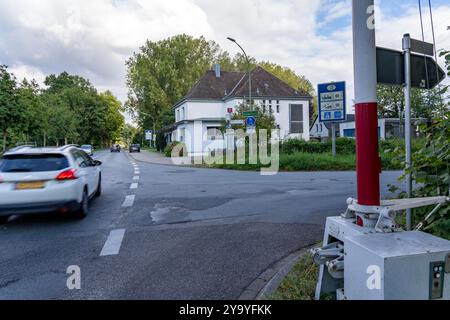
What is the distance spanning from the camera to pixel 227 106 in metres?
39.0

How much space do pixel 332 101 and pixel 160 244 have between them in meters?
13.8

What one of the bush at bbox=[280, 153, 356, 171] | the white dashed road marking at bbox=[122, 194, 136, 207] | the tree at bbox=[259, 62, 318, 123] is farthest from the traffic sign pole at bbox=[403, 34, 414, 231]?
the tree at bbox=[259, 62, 318, 123]

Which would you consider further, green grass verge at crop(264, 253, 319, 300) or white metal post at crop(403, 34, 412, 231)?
white metal post at crop(403, 34, 412, 231)

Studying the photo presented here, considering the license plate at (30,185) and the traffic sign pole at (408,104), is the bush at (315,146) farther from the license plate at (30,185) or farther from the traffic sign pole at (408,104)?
the traffic sign pole at (408,104)

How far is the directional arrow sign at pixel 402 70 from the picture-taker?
11.5 ft

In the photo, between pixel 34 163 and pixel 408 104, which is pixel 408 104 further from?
pixel 34 163

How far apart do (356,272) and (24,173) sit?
21.1ft

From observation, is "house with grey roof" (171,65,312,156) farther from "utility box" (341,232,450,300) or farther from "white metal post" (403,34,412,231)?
"utility box" (341,232,450,300)

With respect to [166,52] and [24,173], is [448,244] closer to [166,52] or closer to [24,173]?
[24,173]

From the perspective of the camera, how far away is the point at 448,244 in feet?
8.12

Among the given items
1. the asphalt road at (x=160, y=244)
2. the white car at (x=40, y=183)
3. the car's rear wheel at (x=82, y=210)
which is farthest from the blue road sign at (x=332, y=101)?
the white car at (x=40, y=183)

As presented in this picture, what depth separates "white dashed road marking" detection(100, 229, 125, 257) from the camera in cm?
516

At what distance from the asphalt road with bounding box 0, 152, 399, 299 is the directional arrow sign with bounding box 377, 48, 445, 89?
9.04 feet
